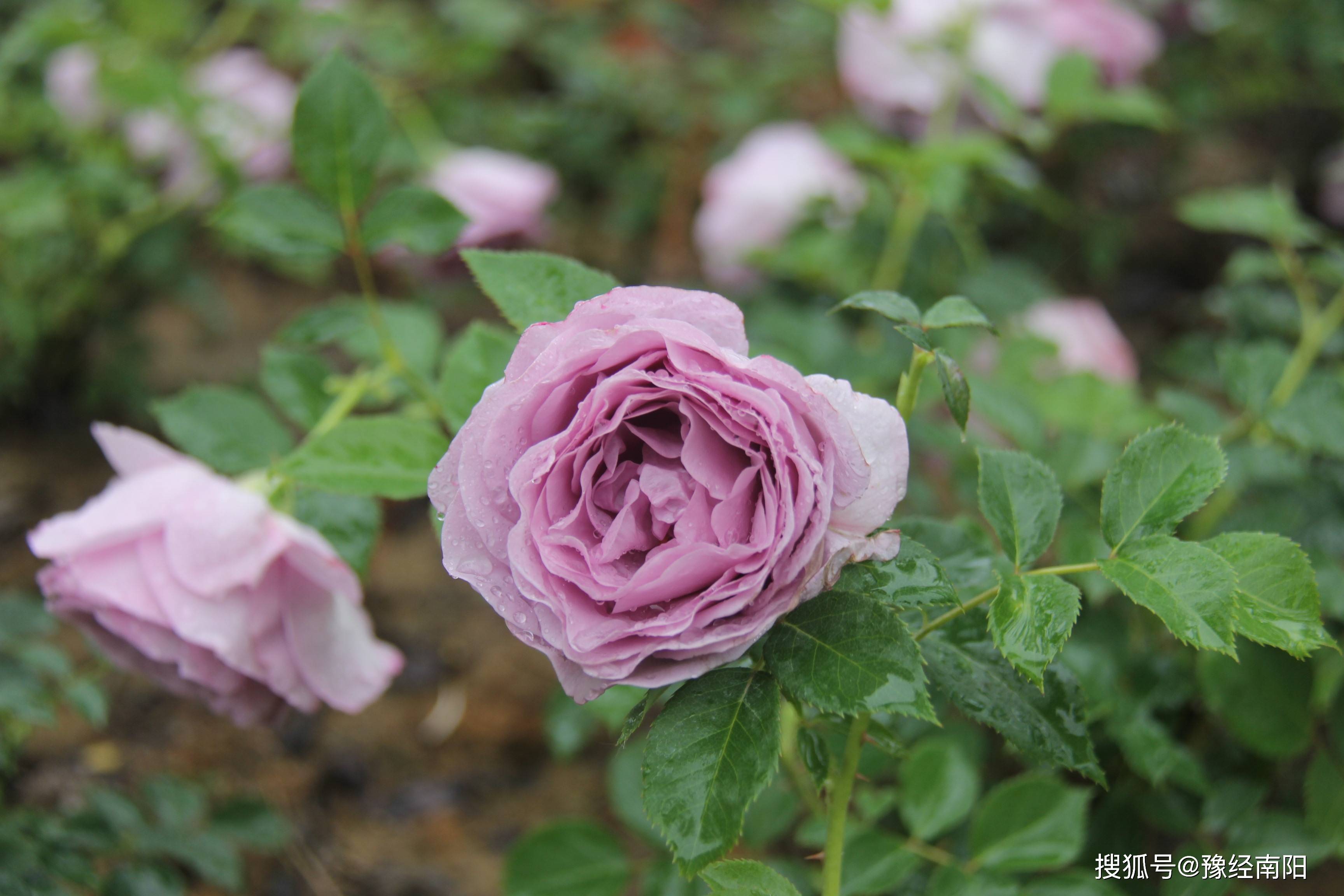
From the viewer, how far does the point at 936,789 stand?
720 mm

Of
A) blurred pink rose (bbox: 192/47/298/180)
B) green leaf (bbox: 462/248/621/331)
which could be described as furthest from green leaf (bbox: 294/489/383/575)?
blurred pink rose (bbox: 192/47/298/180)

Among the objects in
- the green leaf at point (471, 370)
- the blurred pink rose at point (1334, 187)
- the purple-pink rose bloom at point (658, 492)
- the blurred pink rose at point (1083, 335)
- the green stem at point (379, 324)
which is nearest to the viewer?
the purple-pink rose bloom at point (658, 492)

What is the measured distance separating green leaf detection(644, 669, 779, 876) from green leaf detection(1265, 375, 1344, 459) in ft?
1.87

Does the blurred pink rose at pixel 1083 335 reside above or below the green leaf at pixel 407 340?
below

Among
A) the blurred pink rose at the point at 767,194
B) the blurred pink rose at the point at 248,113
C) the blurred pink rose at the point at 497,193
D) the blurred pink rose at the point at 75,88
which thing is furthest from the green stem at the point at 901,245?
the blurred pink rose at the point at 75,88

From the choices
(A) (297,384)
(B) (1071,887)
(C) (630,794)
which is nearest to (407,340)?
(A) (297,384)

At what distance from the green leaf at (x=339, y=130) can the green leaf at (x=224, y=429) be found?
0.64ft

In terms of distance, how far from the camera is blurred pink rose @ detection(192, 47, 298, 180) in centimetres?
134

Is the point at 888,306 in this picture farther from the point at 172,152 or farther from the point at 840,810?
the point at 172,152

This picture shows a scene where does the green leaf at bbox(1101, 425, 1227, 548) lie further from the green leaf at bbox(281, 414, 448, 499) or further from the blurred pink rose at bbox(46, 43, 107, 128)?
the blurred pink rose at bbox(46, 43, 107, 128)

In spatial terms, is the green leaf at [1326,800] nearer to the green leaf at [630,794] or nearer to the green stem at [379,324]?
the green leaf at [630,794]

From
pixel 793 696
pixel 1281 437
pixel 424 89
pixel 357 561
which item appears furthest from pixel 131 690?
pixel 1281 437

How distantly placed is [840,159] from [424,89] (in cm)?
76

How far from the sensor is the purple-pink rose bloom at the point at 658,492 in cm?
40
